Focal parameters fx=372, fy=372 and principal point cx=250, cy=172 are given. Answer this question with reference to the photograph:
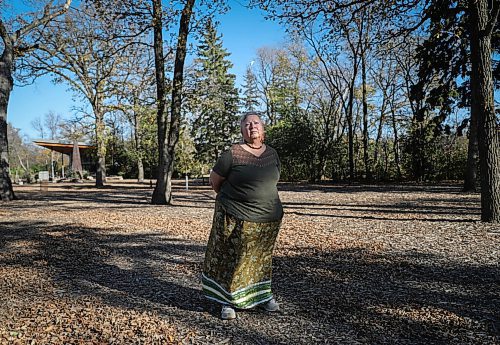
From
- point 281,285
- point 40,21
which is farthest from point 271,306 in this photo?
point 40,21

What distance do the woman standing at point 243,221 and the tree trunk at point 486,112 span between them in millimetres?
6221

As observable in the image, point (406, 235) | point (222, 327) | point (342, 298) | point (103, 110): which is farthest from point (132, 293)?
point (103, 110)

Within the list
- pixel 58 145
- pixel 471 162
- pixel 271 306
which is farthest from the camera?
pixel 58 145

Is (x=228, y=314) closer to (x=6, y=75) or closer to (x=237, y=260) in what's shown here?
(x=237, y=260)

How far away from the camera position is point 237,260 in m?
3.08

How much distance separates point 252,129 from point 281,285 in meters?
1.97

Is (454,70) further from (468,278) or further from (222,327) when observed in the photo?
(222,327)

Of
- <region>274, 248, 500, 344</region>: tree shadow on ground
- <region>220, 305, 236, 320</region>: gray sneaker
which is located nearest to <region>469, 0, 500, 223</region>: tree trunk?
<region>274, 248, 500, 344</region>: tree shadow on ground

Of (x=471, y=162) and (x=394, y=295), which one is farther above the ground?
(x=471, y=162)

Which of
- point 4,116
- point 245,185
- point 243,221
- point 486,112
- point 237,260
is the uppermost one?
point 4,116

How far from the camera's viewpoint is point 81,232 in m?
7.70

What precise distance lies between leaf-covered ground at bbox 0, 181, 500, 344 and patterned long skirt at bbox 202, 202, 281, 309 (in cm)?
21

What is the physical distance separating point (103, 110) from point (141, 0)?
13.5 m

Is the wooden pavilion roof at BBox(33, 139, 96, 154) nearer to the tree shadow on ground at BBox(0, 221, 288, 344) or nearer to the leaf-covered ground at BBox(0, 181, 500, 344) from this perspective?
the tree shadow on ground at BBox(0, 221, 288, 344)
